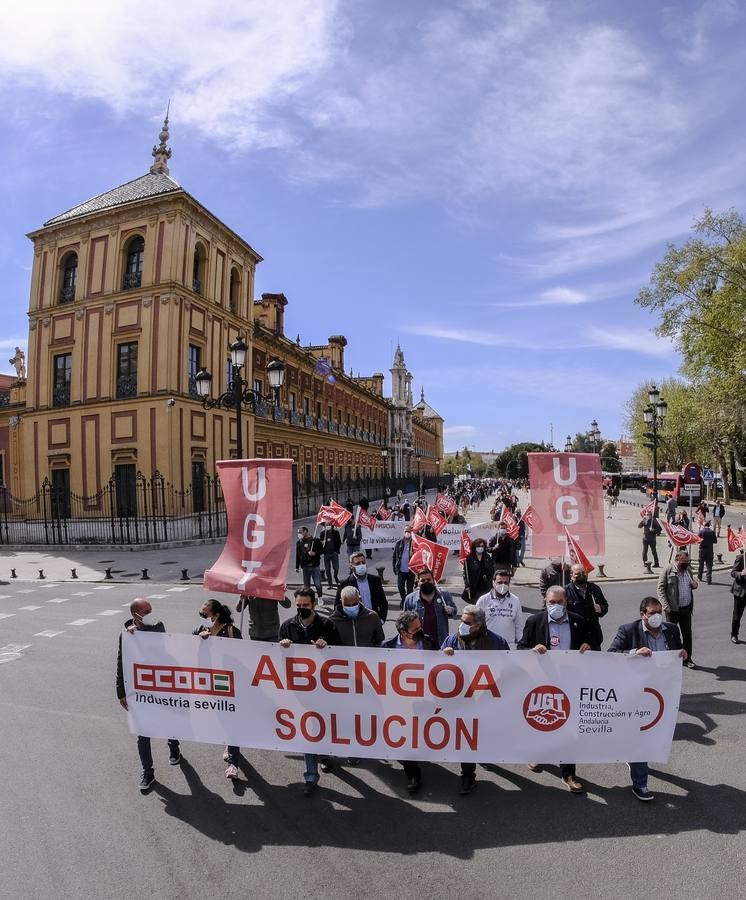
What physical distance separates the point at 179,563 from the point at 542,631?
49.0ft

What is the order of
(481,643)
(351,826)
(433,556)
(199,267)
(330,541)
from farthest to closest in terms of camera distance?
1. (199,267)
2. (330,541)
3. (433,556)
4. (481,643)
5. (351,826)

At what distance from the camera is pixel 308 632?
17.4 ft

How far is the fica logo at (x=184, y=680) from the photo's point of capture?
16.8ft

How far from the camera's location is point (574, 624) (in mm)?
5746

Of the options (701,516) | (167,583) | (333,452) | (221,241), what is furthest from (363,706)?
(333,452)

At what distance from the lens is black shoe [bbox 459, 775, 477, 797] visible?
188 inches

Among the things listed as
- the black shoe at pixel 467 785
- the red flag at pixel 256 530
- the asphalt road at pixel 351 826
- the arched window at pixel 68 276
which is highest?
the arched window at pixel 68 276

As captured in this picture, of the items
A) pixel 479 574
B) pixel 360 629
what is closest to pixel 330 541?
pixel 479 574

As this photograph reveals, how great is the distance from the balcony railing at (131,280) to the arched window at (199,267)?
8.26ft

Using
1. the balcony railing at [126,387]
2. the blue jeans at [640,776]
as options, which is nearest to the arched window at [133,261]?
the balcony railing at [126,387]

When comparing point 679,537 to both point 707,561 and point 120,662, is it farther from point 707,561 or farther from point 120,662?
point 120,662

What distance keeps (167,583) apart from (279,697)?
1099cm

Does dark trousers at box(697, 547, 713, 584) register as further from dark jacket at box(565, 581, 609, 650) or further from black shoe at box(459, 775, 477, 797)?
black shoe at box(459, 775, 477, 797)

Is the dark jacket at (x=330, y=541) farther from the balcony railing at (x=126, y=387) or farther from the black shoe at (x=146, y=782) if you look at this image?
the balcony railing at (x=126, y=387)
